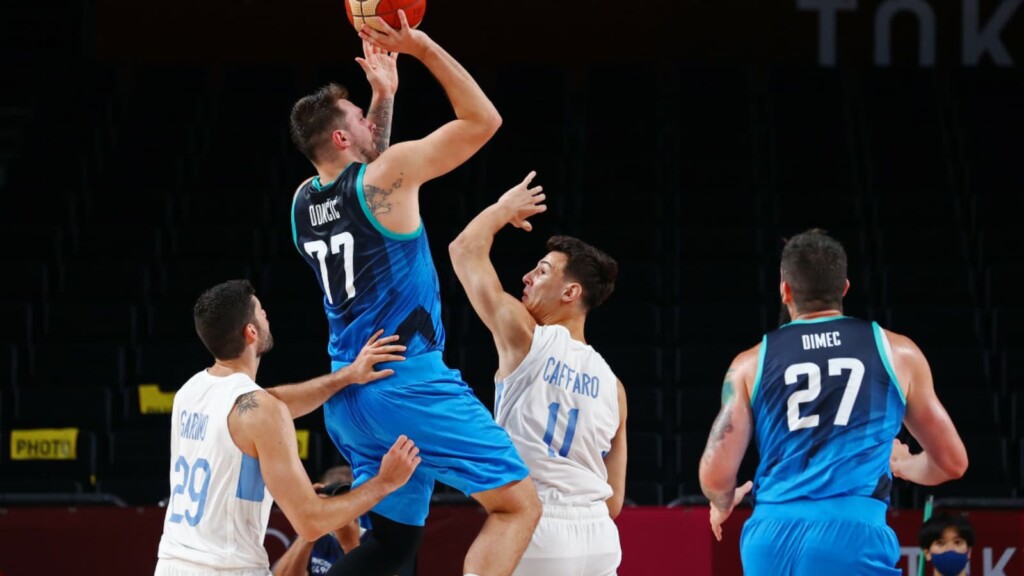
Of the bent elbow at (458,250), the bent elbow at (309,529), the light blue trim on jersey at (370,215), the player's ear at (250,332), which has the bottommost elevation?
the bent elbow at (309,529)

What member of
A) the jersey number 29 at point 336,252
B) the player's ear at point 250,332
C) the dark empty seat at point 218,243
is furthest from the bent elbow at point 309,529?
the dark empty seat at point 218,243

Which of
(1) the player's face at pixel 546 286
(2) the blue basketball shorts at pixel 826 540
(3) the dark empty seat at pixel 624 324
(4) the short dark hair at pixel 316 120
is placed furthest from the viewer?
(3) the dark empty seat at pixel 624 324

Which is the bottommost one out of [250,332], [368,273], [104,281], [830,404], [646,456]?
[646,456]

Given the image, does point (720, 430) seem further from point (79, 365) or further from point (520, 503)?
point (79, 365)

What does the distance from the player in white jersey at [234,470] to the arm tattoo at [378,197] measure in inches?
21.5

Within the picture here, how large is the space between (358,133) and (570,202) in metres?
6.75

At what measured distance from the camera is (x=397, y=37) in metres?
4.89

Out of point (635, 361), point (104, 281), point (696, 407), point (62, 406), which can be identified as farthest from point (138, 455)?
point (696, 407)

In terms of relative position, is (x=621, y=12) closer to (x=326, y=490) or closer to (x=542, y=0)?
(x=542, y=0)

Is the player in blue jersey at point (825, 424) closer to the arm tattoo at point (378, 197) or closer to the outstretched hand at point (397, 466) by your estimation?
the outstretched hand at point (397, 466)

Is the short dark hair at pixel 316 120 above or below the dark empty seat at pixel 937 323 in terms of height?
above

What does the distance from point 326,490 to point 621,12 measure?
27.8 ft

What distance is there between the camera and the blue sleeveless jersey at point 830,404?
4.38m

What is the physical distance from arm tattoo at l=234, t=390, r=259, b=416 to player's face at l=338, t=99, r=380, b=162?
109 centimetres
